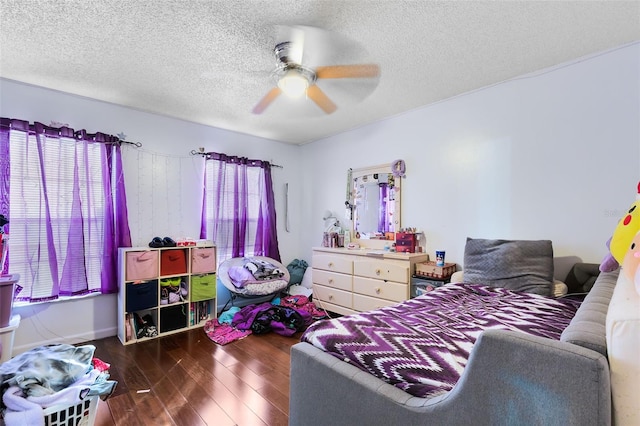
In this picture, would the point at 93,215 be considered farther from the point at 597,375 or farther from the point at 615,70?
the point at 615,70

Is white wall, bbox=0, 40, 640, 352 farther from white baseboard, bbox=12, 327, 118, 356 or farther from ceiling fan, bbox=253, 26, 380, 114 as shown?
ceiling fan, bbox=253, 26, 380, 114

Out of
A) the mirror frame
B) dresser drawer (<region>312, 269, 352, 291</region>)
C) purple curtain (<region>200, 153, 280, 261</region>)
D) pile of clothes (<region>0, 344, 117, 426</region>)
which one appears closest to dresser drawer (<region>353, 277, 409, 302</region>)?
dresser drawer (<region>312, 269, 352, 291</region>)

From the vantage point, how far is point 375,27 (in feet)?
6.34

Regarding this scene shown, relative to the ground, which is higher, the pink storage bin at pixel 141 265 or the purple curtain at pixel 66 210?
the purple curtain at pixel 66 210

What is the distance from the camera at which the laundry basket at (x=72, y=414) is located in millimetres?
1472

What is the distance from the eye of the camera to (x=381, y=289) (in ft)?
10.5

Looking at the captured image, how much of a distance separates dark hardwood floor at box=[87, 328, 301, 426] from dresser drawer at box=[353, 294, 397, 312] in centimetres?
80

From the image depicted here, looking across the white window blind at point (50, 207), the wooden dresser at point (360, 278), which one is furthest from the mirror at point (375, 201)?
the white window blind at point (50, 207)

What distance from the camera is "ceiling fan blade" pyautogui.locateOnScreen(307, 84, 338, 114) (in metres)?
2.62

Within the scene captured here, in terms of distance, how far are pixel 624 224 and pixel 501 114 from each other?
170 centimetres

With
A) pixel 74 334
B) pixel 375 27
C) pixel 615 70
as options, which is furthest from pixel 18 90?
pixel 615 70

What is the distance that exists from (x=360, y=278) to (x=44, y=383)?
267cm

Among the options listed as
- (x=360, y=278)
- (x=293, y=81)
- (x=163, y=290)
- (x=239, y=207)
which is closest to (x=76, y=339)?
(x=163, y=290)

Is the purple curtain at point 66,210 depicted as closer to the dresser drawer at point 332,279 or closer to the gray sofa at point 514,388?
the dresser drawer at point 332,279
